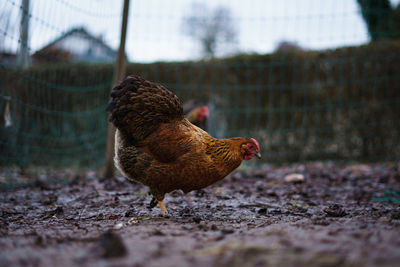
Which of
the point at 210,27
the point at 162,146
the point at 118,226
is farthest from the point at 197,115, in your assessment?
the point at 210,27

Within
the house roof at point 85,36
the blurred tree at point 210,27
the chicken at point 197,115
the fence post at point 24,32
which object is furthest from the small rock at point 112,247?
the blurred tree at point 210,27

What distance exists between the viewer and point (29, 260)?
153 cm

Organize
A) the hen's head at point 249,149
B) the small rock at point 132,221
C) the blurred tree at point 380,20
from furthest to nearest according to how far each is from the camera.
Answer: the blurred tree at point 380,20 → the hen's head at point 249,149 → the small rock at point 132,221

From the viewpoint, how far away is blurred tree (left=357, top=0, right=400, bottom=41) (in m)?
7.95

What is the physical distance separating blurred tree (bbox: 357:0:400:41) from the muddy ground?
14.5 ft

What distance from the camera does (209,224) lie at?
8.50ft

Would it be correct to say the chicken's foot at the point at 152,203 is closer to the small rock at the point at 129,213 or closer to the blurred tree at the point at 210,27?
the small rock at the point at 129,213

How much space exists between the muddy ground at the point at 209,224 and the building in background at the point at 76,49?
188cm

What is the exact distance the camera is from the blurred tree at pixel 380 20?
7.95 m

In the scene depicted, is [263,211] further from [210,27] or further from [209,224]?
[210,27]

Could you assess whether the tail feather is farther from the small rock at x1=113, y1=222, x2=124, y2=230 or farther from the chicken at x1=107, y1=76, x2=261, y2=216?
the small rock at x1=113, y1=222, x2=124, y2=230

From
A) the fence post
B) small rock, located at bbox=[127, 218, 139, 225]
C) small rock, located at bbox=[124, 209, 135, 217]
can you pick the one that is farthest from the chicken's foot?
the fence post

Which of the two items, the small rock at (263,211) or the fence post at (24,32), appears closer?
the small rock at (263,211)

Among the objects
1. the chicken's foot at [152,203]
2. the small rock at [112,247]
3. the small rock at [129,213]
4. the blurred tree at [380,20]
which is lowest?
the small rock at [129,213]
